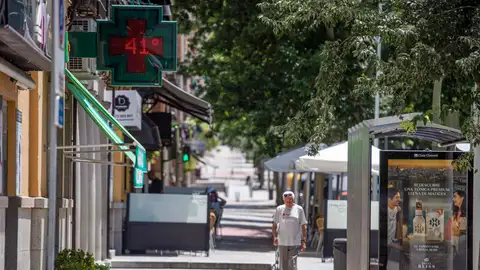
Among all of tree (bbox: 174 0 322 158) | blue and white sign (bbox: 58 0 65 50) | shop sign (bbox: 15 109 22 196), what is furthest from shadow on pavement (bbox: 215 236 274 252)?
blue and white sign (bbox: 58 0 65 50)

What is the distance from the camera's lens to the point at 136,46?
47.2 ft

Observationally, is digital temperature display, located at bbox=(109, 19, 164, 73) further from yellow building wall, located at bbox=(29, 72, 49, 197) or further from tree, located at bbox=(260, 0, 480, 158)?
tree, located at bbox=(260, 0, 480, 158)

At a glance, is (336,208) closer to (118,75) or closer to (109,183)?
(109,183)

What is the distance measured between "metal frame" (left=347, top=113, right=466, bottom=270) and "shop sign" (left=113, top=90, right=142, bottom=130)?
363 inches

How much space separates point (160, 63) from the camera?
47.8 ft

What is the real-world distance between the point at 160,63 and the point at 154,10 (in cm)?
72

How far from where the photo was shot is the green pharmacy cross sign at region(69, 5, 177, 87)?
14297mm

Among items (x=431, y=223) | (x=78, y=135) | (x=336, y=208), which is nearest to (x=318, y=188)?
(x=336, y=208)

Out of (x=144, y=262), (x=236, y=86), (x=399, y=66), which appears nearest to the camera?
(x=399, y=66)

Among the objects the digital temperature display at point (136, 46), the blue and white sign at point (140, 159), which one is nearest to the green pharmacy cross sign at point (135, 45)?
the digital temperature display at point (136, 46)

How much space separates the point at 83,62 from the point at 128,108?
24.8 ft

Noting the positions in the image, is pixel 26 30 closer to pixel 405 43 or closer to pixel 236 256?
pixel 405 43

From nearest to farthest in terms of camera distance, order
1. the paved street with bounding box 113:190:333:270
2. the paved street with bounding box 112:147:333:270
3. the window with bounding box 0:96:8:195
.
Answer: the window with bounding box 0:96:8:195, the paved street with bounding box 112:147:333:270, the paved street with bounding box 113:190:333:270

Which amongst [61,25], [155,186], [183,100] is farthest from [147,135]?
[61,25]
